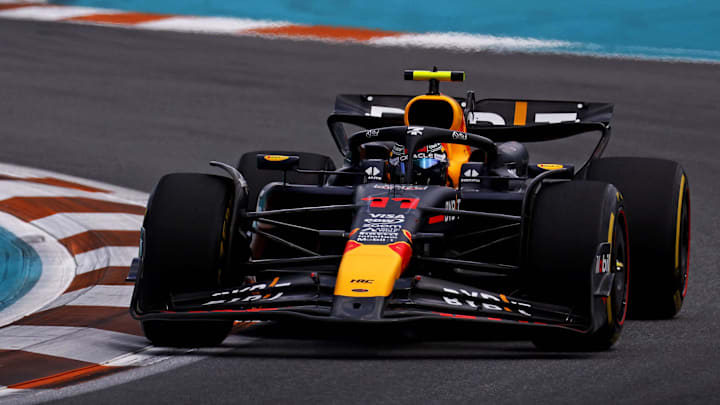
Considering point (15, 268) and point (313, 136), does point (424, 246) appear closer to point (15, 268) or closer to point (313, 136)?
point (15, 268)

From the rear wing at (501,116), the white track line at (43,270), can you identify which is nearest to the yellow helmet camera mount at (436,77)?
the rear wing at (501,116)

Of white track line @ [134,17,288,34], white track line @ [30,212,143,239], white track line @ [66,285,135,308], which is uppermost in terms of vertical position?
white track line @ [134,17,288,34]

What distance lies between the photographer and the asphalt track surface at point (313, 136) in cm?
545

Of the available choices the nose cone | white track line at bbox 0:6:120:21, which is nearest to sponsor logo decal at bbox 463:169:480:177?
the nose cone

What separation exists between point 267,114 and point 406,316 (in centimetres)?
875

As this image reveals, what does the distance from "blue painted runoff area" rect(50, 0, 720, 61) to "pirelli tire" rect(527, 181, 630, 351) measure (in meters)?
11.4

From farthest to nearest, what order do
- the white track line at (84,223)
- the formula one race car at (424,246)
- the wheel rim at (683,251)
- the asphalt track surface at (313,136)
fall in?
the white track line at (84,223)
the wheel rim at (683,251)
the formula one race car at (424,246)
the asphalt track surface at (313,136)

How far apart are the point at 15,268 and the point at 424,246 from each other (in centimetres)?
279

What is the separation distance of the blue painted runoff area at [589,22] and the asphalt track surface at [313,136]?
2.71 feet

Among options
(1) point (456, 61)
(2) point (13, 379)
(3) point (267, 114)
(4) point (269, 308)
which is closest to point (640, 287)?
(4) point (269, 308)

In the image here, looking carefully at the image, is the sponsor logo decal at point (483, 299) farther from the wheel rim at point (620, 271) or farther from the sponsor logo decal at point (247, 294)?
the sponsor logo decal at point (247, 294)

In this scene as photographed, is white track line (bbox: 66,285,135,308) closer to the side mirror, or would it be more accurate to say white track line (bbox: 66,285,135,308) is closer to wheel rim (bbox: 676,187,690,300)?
the side mirror

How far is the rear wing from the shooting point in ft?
28.5

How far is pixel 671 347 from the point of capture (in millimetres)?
6293
